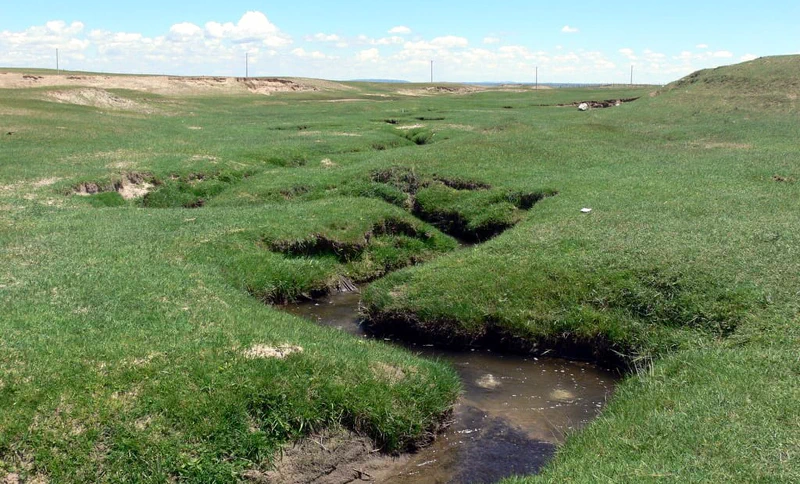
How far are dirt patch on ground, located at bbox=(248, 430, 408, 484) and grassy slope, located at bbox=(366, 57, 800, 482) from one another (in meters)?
2.39

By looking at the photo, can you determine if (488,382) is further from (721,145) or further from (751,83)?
(751,83)

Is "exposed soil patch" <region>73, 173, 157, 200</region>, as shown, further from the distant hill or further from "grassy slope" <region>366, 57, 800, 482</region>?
the distant hill

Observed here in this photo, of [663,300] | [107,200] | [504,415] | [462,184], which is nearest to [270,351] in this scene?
[504,415]

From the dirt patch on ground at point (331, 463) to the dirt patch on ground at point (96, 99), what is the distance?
52896 mm

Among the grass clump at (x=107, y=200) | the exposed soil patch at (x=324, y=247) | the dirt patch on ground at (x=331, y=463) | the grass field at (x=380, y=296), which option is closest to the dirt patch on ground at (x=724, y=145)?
the grass field at (x=380, y=296)

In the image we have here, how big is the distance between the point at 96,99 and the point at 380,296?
165ft

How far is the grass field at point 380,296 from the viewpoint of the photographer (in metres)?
8.73

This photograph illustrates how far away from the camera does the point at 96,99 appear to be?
2249 inches

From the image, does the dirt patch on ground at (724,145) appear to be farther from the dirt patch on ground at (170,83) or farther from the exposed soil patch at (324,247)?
the dirt patch on ground at (170,83)

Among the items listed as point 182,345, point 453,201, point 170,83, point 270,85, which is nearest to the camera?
point 182,345

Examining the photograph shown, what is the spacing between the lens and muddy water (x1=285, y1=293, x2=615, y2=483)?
993cm

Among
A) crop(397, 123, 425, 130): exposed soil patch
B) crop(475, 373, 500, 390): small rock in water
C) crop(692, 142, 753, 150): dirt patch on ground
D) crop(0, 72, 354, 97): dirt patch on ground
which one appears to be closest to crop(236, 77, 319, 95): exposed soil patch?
crop(0, 72, 354, 97): dirt patch on ground

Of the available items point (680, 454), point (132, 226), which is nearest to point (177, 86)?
point (132, 226)

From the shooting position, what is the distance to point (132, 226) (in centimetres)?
1919
